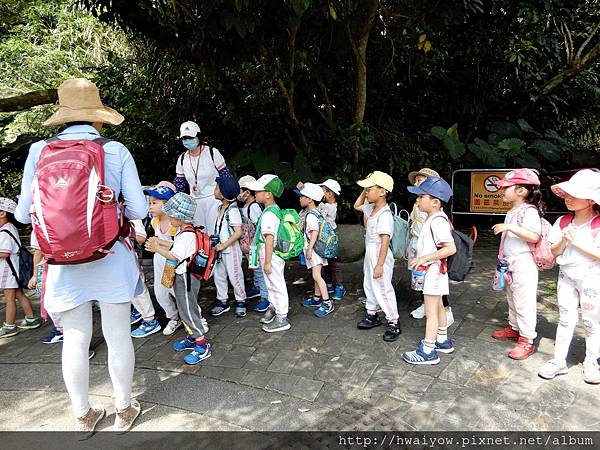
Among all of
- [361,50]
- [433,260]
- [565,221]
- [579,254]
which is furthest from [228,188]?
[361,50]

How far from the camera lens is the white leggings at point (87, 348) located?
274cm

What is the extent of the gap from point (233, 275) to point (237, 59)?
95.6 inches

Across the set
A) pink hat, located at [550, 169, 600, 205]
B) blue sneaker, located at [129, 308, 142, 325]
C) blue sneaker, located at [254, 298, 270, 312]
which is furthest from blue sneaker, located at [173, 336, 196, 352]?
pink hat, located at [550, 169, 600, 205]

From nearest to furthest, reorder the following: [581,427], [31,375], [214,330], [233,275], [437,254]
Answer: [581,427]
[437,254]
[31,375]
[214,330]
[233,275]

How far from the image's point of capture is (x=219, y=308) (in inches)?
189

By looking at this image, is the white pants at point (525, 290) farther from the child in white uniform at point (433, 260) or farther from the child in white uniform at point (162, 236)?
the child in white uniform at point (162, 236)

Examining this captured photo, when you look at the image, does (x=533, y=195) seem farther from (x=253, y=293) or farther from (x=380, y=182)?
(x=253, y=293)

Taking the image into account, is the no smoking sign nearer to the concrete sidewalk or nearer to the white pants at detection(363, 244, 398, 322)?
the concrete sidewalk

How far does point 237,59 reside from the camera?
17.2 feet

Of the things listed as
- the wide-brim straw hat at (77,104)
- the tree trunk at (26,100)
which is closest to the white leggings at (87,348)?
the wide-brim straw hat at (77,104)

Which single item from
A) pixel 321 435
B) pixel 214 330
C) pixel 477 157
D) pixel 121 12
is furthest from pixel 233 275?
pixel 477 157

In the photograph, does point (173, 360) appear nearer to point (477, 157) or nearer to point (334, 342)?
point (334, 342)

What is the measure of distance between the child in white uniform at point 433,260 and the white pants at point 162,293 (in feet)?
7.23

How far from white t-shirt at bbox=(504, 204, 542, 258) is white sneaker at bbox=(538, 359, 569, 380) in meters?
0.82
